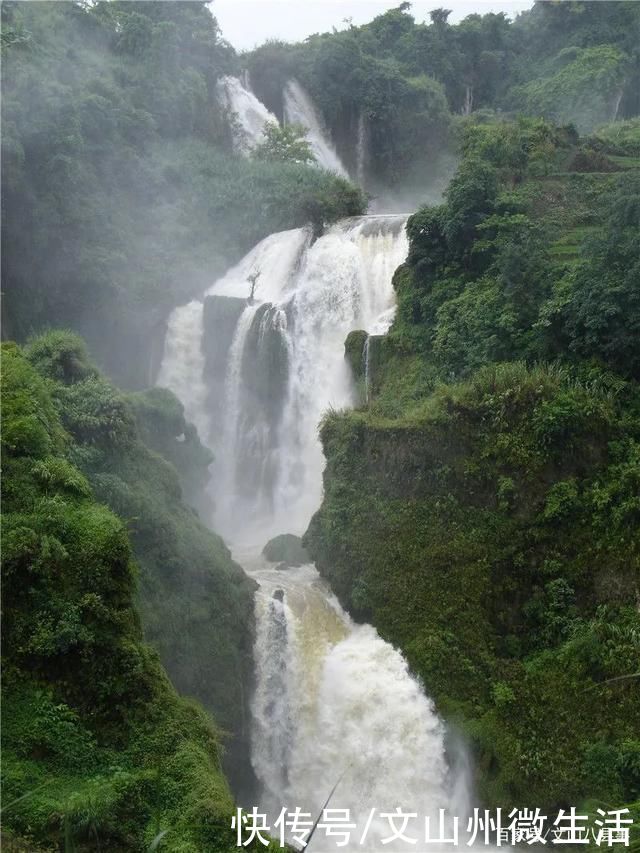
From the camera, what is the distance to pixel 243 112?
35.4 m

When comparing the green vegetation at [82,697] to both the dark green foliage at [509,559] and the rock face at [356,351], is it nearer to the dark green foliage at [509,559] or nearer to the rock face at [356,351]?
the dark green foliage at [509,559]

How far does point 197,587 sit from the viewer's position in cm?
1398

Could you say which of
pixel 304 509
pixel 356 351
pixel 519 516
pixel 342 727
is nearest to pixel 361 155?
pixel 356 351

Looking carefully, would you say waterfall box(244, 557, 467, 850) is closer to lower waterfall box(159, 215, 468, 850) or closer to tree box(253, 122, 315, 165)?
lower waterfall box(159, 215, 468, 850)

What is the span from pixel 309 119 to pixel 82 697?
33756mm

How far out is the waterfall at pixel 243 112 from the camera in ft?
113

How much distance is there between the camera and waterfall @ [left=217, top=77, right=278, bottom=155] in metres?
34.5

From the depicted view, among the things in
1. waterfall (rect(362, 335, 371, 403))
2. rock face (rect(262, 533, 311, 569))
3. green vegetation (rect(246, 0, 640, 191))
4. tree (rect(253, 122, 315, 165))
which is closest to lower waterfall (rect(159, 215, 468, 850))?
rock face (rect(262, 533, 311, 569))

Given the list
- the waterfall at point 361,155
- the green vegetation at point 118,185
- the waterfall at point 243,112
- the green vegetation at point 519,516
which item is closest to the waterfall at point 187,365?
the green vegetation at point 118,185

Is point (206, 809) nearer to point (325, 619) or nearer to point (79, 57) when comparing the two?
point (325, 619)

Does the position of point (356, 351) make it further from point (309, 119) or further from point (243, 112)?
point (309, 119)

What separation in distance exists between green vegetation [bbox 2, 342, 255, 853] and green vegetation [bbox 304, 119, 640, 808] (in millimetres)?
4944

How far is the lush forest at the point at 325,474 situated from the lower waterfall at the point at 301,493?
0.49 m

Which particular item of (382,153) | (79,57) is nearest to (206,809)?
(79,57)
